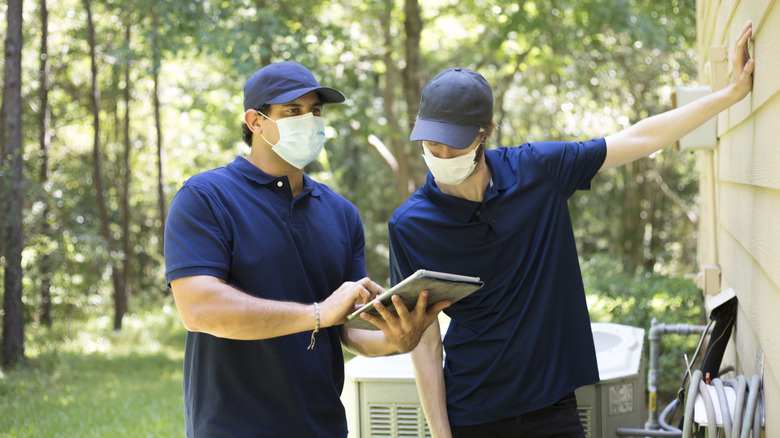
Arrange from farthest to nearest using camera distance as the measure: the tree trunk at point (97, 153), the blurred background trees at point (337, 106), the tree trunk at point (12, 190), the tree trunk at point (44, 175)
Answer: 1. the tree trunk at point (97, 153)
2. the tree trunk at point (44, 175)
3. the blurred background trees at point (337, 106)
4. the tree trunk at point (12, 190)

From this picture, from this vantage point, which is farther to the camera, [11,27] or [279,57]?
[279,57]

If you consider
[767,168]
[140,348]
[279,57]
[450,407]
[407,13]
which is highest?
[407,13]

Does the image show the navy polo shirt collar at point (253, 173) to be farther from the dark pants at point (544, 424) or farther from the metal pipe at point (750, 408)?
the metal pipe at point (750, 408)

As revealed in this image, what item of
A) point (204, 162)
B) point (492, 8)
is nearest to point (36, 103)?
point (204, 162)

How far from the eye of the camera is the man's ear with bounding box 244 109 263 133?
2523 mm

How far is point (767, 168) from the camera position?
201cm

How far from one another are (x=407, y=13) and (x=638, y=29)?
125 inches

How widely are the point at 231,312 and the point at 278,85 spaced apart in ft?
2.61

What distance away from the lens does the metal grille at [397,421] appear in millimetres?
3281

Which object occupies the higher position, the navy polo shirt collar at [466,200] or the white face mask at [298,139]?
the white face mask at [298,139]

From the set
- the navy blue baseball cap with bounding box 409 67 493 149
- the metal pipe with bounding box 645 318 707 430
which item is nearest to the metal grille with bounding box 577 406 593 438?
the metal pipe with bounding box 645 318 707 430

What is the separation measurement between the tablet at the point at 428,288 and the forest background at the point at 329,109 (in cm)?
484

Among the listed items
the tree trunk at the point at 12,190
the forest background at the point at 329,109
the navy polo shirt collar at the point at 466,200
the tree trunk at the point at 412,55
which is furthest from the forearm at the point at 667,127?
the tree trunk at the point at 412,55

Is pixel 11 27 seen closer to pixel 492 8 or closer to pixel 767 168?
pixel 492 8
